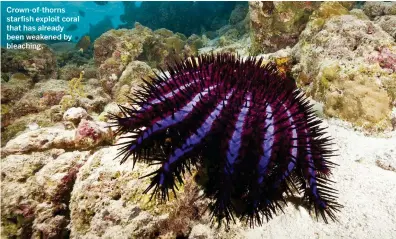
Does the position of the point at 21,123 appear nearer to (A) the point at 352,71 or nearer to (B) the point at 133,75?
(B) the point at 133,75

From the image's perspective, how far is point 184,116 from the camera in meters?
2.19

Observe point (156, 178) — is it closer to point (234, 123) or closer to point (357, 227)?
point (234, 123)

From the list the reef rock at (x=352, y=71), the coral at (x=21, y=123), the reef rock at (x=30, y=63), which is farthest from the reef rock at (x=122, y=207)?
the reef rock at (x=30, y=63)

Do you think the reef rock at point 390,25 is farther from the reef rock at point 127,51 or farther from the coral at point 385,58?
the reef rock at point 127,51

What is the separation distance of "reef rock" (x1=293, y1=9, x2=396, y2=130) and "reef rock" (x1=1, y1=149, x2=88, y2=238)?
12.1 feet

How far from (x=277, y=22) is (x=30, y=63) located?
300 inches

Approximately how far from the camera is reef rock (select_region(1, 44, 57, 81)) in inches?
318

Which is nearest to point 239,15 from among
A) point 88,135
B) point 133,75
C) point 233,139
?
point 133,75

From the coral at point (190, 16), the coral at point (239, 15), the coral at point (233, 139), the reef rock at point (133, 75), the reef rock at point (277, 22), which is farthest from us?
the coral at point (190, 16)

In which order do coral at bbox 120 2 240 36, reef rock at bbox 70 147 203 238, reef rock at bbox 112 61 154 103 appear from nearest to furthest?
reef rock at bbox 70 147 203 238 → reef rock at bbox 112 61 154 103 → coral at bbox 120 2 240 36

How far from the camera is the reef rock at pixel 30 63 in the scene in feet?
26.5

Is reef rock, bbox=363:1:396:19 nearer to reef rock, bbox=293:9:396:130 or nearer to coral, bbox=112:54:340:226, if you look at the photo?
reef rock, bbox=293:9:396:130

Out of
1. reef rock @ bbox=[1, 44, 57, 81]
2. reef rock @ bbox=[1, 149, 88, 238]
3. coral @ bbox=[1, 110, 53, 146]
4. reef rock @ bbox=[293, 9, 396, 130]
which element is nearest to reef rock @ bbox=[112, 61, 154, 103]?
coral @ bbox=[1, 110, 53, 146]

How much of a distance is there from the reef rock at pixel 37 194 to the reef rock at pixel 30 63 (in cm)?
567
